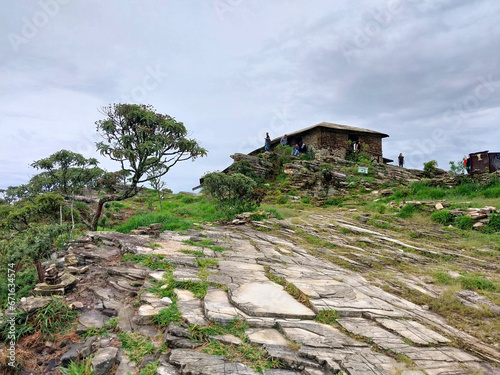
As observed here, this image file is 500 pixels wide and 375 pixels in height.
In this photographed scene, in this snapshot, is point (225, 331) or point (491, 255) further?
point (491, 255)

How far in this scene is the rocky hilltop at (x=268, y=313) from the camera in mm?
2887

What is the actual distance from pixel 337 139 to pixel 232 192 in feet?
59.1

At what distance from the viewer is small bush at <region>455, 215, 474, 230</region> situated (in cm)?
1005

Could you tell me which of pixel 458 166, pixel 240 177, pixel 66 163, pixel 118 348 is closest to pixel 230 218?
pixel 240 177

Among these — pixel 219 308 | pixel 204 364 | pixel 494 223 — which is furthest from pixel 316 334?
pixel 494 223

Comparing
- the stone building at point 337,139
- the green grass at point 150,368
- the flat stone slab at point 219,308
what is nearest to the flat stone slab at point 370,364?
the flat stone slab at point 219,308

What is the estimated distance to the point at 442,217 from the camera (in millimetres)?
11102

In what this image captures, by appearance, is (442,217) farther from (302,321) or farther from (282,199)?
(302,321)

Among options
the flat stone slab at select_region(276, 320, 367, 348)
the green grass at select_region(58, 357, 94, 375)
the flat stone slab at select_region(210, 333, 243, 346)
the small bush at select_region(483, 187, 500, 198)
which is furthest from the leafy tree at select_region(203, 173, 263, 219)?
the small bush at select_region(483, 187, 500, 198)

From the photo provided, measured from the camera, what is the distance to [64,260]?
5.88m

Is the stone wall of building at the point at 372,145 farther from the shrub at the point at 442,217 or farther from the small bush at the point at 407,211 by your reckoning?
the shrub at the point at 442,217

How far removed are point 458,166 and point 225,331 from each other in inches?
1027

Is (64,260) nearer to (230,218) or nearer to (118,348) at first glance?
(118,348)

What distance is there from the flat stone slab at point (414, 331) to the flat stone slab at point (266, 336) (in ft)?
5.01
